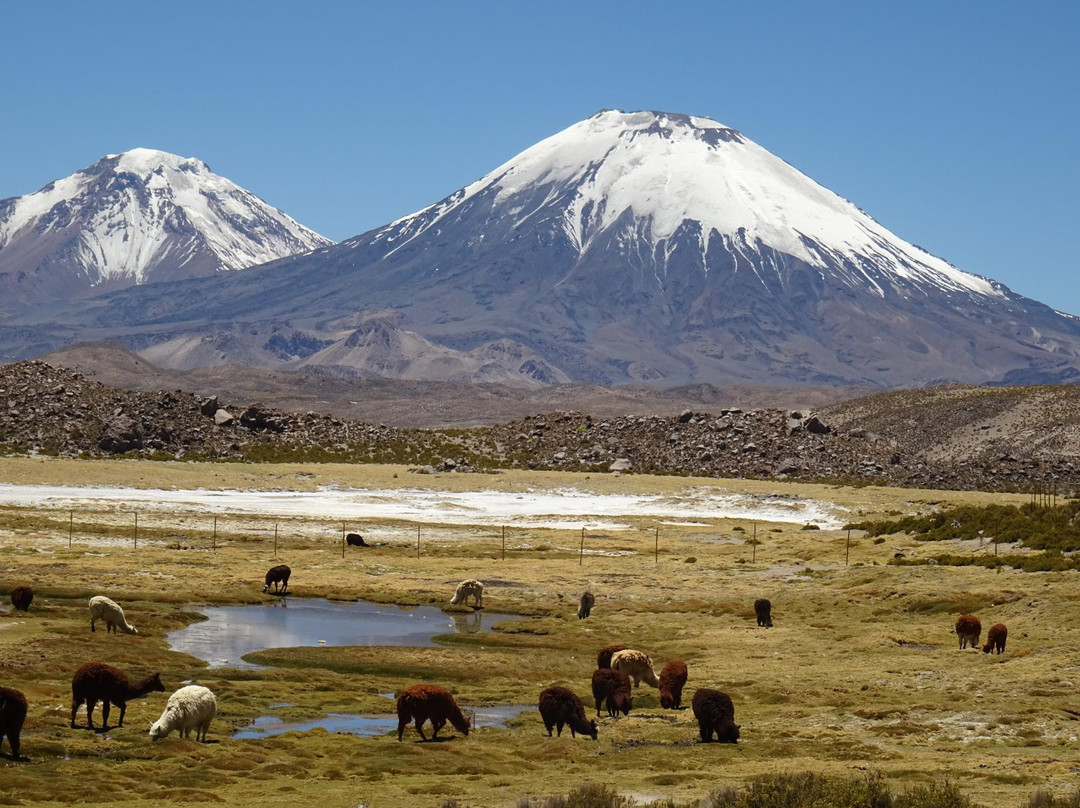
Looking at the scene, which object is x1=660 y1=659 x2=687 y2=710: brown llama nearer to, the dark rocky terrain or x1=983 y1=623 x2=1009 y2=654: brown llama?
x1=983 y1=623 x2=1009 y2=654: brown llama

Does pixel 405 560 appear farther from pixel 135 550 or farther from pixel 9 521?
pixel 9 521

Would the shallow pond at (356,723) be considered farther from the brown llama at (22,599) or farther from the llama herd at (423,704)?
the brown llama at (22,599)

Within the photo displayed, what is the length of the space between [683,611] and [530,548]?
57.3 feet

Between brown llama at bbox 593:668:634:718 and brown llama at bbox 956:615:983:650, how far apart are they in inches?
458

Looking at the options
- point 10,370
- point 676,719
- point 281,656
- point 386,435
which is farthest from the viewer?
point 386,435

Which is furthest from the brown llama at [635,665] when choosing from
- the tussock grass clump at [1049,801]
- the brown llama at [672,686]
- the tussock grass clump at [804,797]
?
the tussock grass clump at [1049,801]

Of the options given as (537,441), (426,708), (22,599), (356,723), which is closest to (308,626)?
(22,599)

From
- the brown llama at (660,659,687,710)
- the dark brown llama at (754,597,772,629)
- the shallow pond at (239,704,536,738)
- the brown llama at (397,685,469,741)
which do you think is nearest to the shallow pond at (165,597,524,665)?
the shallow pond at (239,704,536,738)

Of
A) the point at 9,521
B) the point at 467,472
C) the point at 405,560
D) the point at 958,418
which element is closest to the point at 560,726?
the point at 405,560

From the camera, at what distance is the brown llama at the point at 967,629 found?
116 ft

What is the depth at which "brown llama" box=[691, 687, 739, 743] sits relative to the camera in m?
25.2

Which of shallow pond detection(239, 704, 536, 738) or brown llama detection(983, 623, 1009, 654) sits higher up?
brown llama detection(983, 623, 1009, 654)

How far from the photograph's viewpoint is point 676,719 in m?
28.0

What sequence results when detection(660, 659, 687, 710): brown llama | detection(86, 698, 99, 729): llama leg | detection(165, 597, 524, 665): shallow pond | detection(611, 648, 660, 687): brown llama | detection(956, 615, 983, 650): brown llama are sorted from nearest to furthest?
detection(86, 698, 99, 729): llama leg < detection(660, 659, 687, 710): brown llama < detection(611, 648, 660, 687): brown llama < detection(956, 615, 983, 650): brown llama < detection(165, 597, 524, 665): shallow pond
